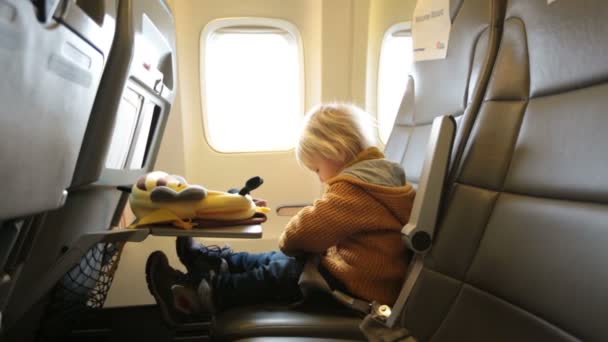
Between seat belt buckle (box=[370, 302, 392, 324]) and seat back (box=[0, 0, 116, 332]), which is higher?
seat back (box=[0, 0, 116, 332])

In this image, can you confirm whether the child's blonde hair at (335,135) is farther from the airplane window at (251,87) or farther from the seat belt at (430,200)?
the airplane window at (251,87)

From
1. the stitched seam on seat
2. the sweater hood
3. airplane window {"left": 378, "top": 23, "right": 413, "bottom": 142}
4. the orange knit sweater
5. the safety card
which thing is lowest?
the stitched seam on seat

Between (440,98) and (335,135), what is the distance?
12.6 inches

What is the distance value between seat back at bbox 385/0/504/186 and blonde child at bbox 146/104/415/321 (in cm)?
15

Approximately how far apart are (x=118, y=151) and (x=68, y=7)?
70 cm

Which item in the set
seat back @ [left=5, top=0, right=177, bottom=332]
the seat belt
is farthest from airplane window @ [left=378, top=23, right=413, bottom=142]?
the seat belt

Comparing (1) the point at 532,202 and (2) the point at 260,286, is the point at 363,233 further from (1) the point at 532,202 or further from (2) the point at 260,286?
(1) the point at 532,202

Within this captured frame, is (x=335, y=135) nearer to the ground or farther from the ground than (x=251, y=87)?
nearer to the ground

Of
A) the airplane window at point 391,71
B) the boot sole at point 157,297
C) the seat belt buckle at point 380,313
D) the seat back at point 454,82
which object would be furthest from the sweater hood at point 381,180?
the airplane window at point 391,71

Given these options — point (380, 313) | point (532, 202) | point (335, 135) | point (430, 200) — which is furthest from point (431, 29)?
point (380, 313)

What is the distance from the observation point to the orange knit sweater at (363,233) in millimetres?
1008

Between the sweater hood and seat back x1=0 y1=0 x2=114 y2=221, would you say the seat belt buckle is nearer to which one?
the sweater hood

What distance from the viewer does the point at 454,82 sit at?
1019 millimetres

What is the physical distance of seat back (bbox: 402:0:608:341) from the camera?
0.58 m
